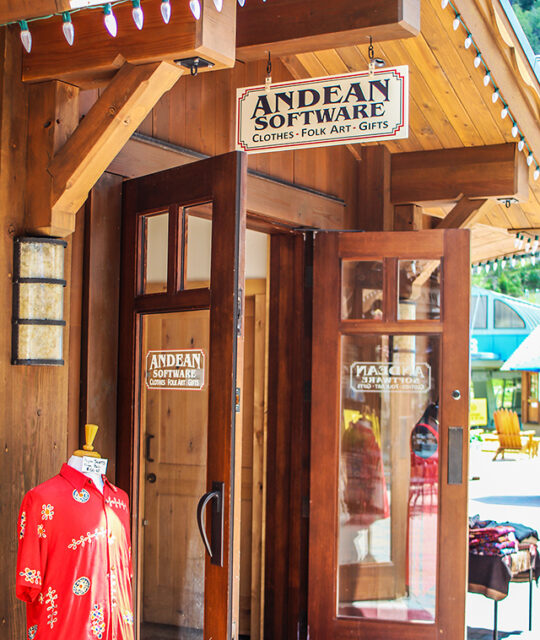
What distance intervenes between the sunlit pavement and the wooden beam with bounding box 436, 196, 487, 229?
253cm

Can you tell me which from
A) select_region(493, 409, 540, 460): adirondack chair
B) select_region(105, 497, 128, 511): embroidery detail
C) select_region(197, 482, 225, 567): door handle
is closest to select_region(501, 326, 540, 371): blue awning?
select_region(493, 409, 540, 460): adirondack chair

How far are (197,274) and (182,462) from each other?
2.57 feet

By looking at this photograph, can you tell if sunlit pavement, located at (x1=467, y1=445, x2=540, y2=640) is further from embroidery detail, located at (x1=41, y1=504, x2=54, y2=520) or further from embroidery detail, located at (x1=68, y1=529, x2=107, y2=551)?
embroidery detail, located at (x1=41, y1=504, x2=54, y2=520)

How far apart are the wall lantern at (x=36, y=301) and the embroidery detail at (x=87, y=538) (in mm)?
644

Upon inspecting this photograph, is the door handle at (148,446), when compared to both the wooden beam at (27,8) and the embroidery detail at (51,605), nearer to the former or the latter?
the embroidery detail at (51,605)

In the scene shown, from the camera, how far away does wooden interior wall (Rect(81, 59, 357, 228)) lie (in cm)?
405

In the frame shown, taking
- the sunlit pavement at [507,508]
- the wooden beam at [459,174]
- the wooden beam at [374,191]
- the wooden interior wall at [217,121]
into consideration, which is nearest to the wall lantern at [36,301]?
the wooden interior wall at [217,121]

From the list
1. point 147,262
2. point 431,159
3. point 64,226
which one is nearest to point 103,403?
point 147,262

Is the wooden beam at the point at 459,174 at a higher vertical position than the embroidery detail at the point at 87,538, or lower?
higher

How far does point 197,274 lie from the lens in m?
3.48

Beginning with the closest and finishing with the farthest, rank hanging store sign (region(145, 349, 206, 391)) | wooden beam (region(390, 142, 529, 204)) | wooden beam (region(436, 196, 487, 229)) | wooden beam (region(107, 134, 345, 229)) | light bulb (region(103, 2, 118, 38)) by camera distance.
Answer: light bulb (region(103, 2, 118, 38)) → hanging store sign (region(145, 349, 206, 391)) → wooden beam (region(107, 134, 345, 229)) → wooden beam (region(390, 142, 529, 204)) → wooden beam (region(436, 196, 487, 229))

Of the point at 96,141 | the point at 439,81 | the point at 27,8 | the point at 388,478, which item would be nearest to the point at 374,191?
the point at 439,81

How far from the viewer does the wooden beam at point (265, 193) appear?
386 centimetres

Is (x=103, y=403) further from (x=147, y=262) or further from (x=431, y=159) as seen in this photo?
(x=431, y=159)
